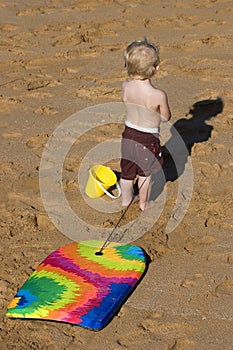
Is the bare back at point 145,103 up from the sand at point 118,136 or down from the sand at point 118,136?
up

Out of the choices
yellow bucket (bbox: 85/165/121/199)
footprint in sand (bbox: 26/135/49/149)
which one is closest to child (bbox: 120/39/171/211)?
yellow bucket (bbox: 85/165/121/199)

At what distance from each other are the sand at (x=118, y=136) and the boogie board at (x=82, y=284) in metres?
0.06

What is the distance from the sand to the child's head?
0.94m

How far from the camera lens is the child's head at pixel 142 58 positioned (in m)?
4.20

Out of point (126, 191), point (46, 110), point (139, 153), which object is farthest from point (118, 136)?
point (139, 153)

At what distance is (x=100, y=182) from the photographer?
479 cm

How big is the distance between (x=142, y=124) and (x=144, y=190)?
1.40 feet

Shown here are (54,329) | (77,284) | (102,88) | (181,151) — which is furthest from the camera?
(102,88)

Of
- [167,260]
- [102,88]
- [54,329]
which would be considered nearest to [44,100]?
[102,88]

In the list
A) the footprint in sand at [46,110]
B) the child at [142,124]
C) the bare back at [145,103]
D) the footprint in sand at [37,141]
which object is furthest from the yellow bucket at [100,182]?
the footprint in sand at [46,110]

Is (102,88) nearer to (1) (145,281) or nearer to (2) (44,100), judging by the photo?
(2) (44,100)

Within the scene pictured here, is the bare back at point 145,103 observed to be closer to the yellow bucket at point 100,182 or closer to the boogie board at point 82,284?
the yellow bucket at point 100,182

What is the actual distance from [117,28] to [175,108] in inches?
82.7

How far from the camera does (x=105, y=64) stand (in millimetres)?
6922
